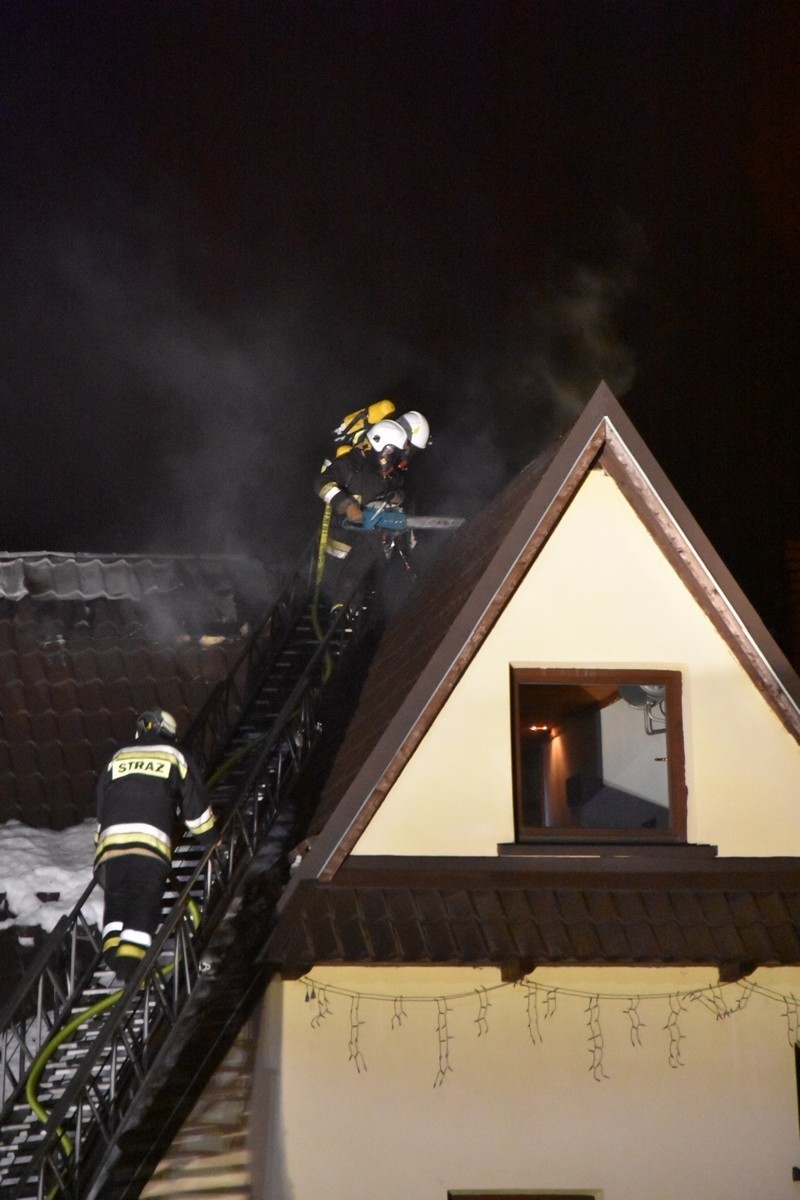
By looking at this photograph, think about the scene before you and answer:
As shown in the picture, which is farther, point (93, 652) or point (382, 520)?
point (382, 520)

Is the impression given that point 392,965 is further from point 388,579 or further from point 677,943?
point 388,579

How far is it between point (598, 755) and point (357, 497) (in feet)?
13.3

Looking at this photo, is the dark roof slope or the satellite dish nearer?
the dark roof slope

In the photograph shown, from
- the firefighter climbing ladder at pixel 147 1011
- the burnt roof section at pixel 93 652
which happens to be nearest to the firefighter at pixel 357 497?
the burnt roof section at pixel 93 652

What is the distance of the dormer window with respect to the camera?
28.8 feet

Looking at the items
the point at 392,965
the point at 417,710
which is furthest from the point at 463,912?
the point at 417,710

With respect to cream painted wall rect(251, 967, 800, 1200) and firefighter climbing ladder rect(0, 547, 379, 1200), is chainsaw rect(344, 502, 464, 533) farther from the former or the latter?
cream painted wall rect(251, 967, 800, 1200)

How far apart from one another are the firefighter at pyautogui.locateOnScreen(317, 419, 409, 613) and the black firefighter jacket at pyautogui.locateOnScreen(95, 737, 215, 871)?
11.7ft

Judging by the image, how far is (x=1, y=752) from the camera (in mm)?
11312

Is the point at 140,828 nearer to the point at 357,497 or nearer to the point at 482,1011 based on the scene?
the point at 482,1011

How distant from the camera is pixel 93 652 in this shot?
489 inches

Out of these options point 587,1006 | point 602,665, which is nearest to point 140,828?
point 587,1006

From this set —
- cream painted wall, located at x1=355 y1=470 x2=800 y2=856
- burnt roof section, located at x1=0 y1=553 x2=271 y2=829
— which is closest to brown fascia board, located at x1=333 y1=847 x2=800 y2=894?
cream painted wall, located at x1=355 y1=470 x2=800 y2=856

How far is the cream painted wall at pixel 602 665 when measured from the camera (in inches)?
335
